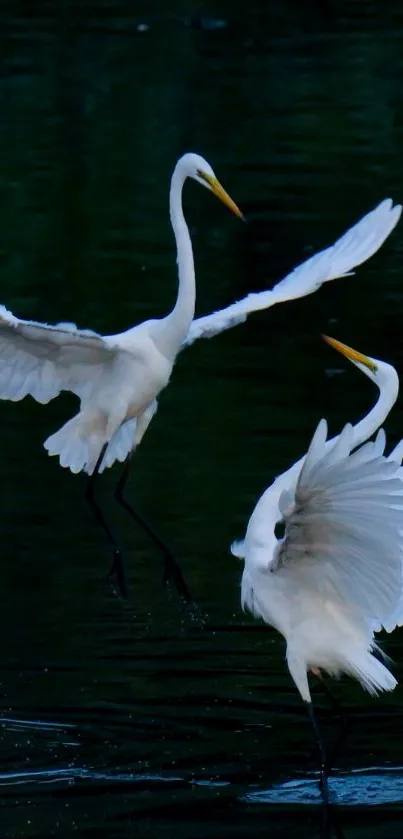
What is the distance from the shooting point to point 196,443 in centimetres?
1009

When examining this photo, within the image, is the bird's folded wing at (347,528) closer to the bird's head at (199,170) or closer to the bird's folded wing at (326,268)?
the bird's folded wing at (326,268)

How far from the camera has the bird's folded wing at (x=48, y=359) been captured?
785 centimetres

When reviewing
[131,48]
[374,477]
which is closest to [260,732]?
[374,477]

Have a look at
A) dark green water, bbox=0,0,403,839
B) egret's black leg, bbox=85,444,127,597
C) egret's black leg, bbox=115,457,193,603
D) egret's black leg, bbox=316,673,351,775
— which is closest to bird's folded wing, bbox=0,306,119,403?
egret's black leg, bbox=85,444,127,597

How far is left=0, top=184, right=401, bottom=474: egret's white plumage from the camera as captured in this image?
800cm

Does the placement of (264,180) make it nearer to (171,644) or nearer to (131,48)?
(131,48)

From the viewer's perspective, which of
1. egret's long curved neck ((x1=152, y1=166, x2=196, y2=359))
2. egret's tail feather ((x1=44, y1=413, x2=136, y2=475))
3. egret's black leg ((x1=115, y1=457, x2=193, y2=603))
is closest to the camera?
egret's black leg ((x1=115, y1=457, x2=193, y2=603))

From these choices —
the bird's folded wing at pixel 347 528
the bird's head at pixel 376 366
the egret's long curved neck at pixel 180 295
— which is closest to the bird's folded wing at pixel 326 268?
the egret's long curved neck at pixel 180 295

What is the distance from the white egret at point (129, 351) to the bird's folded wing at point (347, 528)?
62.3 inches

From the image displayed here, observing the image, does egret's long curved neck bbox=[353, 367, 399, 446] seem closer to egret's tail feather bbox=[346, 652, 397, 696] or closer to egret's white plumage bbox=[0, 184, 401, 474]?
egret's tail feather bbox=[346, 652, 397, 696]

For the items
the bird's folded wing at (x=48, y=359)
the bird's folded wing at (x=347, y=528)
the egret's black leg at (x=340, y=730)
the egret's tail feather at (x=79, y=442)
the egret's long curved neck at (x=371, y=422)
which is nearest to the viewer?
the bird's folded wing at (x=347, y=528)

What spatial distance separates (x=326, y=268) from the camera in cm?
815

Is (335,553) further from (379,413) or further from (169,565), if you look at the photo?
(169,565)

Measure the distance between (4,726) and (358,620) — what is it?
4.10ft
